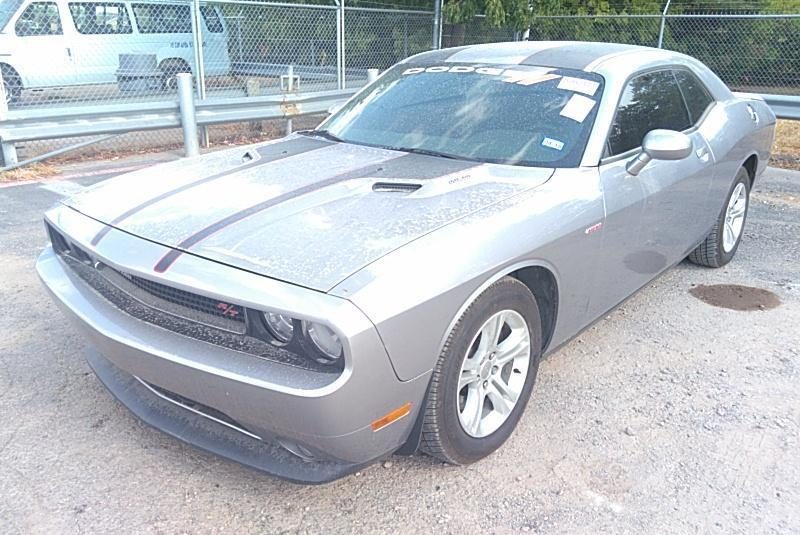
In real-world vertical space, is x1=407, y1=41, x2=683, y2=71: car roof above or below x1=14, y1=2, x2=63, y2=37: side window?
above

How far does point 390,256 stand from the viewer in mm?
2207

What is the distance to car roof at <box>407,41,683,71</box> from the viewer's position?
3562mm

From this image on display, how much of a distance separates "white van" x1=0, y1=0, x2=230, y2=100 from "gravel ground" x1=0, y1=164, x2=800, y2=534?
669 cm

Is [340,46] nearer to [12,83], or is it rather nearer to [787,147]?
[12,83]

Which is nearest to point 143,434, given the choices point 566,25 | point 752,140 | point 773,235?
point 752,140

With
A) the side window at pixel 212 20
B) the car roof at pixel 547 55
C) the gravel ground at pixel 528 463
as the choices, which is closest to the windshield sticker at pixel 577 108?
the car roof at pixel 547 55

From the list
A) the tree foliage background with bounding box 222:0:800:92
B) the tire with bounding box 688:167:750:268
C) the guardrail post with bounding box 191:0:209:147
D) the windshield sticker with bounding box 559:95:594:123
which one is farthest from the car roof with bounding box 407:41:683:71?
the tree foliage background with bounding box 222:0:800:92

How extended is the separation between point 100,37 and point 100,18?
10.7 inches

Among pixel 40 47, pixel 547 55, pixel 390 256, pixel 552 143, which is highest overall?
pixel 547 55

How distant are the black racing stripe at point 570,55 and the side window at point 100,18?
827cm

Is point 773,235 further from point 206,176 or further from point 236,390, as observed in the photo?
point 236,390

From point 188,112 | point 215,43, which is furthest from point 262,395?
point 215,43

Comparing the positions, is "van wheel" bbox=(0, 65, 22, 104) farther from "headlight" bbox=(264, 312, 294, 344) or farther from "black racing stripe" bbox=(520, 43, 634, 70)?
"headlight" bbox=(264, 312, 294, 344)

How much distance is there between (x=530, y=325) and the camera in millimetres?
2770
